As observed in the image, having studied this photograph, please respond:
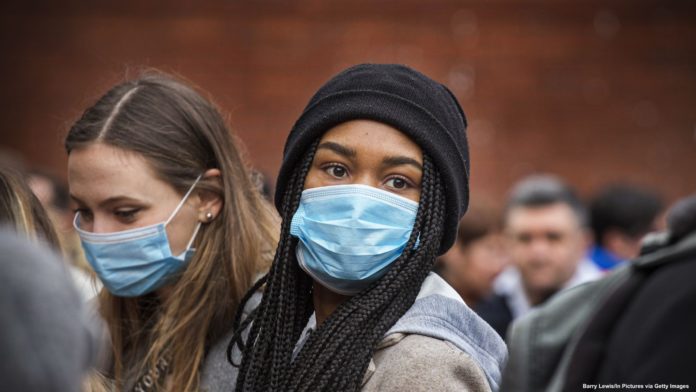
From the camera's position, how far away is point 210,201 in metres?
2.84

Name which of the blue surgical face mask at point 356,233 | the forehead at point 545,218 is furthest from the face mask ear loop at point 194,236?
the forehead at point 545,218

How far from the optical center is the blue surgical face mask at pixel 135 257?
269 centimetres

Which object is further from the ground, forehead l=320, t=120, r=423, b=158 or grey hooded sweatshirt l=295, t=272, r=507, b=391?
forehead l=320, t=120, r=423, b=158

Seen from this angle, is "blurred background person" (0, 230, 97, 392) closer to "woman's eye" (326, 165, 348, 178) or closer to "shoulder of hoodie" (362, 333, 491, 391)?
"shoulder of hoodie" (362, 333, 491, 391)

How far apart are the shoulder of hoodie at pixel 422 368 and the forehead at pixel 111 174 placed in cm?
100

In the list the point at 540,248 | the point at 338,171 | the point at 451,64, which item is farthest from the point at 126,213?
the point at 451,64

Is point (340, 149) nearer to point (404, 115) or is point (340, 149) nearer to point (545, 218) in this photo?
point (404, 115)

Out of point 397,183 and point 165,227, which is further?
point 165,227

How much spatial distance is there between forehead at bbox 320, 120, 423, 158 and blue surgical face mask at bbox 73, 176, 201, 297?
771 mm

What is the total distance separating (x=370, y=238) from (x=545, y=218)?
3.45 meters

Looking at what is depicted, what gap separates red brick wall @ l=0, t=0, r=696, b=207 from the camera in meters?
9.11

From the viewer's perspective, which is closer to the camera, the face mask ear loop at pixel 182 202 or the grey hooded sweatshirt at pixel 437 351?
the grey hooded sweatshirt at pixel 437 351

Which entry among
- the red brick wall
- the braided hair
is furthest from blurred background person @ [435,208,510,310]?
the red brick wall

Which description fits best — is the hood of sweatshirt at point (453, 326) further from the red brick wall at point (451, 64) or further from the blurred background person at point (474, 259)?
the red brick wall at point (451, 64)
